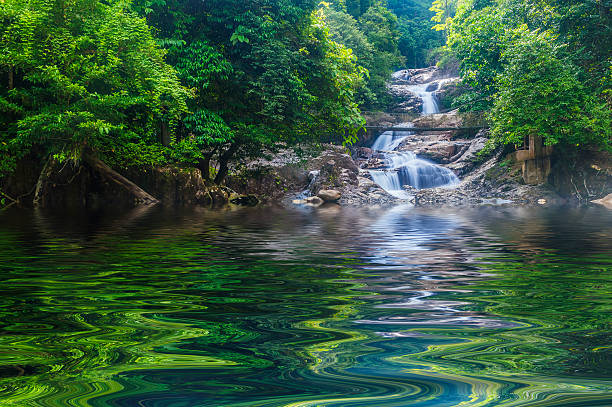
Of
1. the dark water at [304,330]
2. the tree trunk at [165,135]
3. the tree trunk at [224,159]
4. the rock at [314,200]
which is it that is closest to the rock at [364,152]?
the rock at [314,200]

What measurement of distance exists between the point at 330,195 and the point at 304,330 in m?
27.7

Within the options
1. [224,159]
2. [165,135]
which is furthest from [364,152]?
[165,135]

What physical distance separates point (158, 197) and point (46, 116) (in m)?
7.43

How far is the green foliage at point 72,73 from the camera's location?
16.4m

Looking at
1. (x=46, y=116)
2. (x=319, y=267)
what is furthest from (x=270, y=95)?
(x=319, y=267)

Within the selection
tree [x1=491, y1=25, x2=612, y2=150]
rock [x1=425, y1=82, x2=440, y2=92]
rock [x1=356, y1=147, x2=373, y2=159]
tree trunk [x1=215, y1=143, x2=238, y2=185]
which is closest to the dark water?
tree trunk [x1=215, y1=143, x2=238, y2=185]

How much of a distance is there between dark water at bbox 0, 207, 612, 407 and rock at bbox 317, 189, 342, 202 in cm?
2405

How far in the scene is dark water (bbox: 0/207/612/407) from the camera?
1.99m

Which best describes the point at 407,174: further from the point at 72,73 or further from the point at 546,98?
the point at 72,73

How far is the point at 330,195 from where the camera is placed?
30.6 meters

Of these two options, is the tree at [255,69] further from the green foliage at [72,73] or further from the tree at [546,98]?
the tree at [546,98]

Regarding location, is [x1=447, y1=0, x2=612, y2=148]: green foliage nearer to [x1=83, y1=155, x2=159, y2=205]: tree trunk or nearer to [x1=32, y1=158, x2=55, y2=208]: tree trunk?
[x1=83, y1=155, x2=159, y2=205]: tree trunk

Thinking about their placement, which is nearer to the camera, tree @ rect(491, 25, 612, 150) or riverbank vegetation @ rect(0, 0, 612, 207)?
riverbank vegetation @ rect(0, 0, 612, 207)

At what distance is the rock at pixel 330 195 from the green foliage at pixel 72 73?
42.9ft
